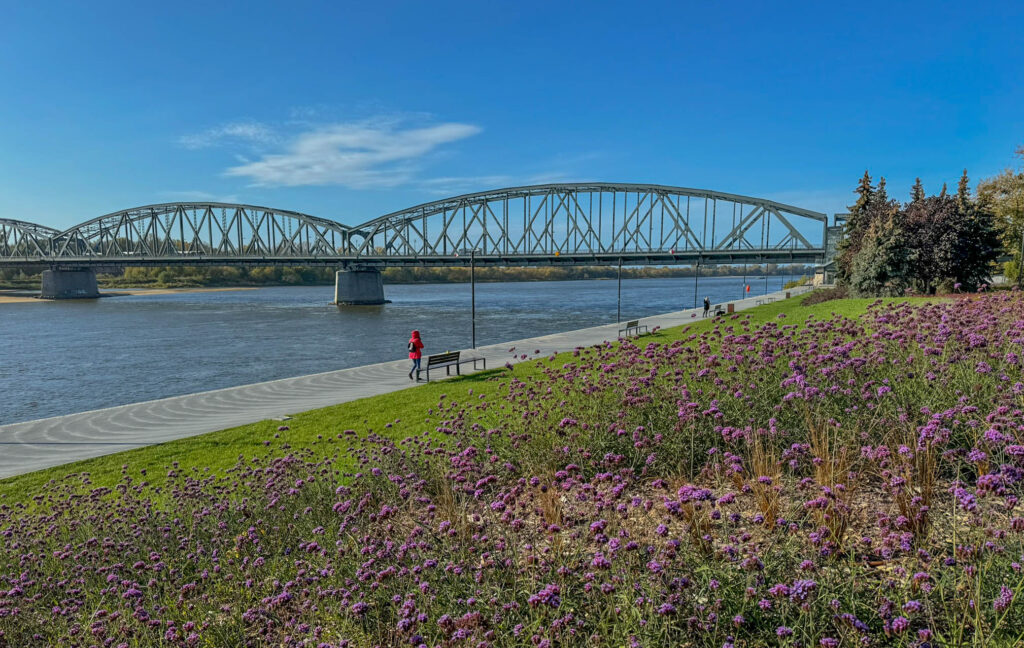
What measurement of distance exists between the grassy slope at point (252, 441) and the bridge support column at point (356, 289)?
78.9 metres

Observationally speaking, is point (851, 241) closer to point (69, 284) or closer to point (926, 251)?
point (926, 251)

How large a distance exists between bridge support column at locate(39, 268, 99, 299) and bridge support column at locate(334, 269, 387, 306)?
6656 cm

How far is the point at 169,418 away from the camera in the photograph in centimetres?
1423

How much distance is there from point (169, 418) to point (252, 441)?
14.8ft

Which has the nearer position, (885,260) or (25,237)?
(885,260)

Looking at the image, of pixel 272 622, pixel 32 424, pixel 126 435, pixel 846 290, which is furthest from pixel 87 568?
pixel 846 290

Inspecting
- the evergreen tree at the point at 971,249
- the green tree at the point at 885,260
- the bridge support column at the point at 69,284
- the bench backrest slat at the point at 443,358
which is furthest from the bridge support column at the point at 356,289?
the evergreen tree at the point at 971,249

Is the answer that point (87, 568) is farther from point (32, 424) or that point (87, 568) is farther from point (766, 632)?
point (32, 424)

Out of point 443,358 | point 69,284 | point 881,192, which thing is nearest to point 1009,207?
point 881,192

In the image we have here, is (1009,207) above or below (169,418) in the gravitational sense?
above

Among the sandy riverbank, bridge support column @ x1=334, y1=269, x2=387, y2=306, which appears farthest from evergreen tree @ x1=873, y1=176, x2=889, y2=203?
the sandy riverbank

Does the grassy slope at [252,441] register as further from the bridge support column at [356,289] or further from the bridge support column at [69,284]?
the bridge support column at [69,284]

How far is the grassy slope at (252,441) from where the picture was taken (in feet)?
31.6

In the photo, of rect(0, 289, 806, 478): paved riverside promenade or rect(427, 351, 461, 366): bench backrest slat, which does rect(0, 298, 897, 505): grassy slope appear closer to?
rect(0, 289, 806, 478): paved riverside promenade
